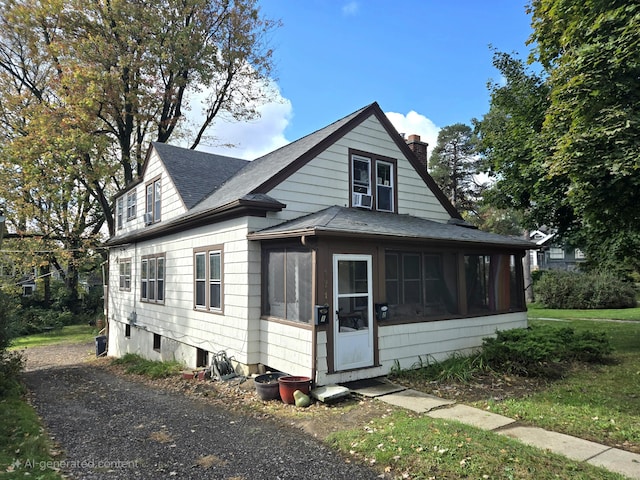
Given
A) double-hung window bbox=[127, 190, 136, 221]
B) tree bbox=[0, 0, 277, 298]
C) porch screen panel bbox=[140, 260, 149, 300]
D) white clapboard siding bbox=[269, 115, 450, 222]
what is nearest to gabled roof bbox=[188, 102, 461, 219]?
white clapboard siding bbox=[269, 115, 450, 222]

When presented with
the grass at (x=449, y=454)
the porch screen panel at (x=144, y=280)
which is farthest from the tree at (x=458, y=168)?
the grass at (x=449, y=454)

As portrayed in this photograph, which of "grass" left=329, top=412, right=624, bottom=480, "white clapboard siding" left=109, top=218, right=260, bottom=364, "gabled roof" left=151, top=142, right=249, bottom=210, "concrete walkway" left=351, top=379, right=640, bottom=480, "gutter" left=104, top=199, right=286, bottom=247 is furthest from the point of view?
"gabled roof" left=151, top=142, right=249, bottom=210

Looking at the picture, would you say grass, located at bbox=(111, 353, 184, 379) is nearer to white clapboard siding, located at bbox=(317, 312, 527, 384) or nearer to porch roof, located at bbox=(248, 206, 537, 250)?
porch roof, located at bbox=(248, 206, 537, 250)

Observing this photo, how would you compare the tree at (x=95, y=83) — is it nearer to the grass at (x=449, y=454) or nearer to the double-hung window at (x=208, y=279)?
the double-hung window at (x=208, y=279)

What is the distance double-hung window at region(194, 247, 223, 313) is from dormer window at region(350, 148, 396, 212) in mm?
3778

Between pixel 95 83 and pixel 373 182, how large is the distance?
16.6 meters

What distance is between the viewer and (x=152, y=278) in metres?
14.3

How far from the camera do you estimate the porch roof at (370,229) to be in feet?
24.9

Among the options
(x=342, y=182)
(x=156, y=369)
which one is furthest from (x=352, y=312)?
(x=156, y=369)

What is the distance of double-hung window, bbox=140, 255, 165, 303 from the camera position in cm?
1353

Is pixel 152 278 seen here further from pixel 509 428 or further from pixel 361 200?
pixel 509 428

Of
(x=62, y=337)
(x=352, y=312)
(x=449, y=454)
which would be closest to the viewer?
(x=449, y=454)

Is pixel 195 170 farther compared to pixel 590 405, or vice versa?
pixel 195 170

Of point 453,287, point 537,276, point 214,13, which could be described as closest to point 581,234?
point 453,287
